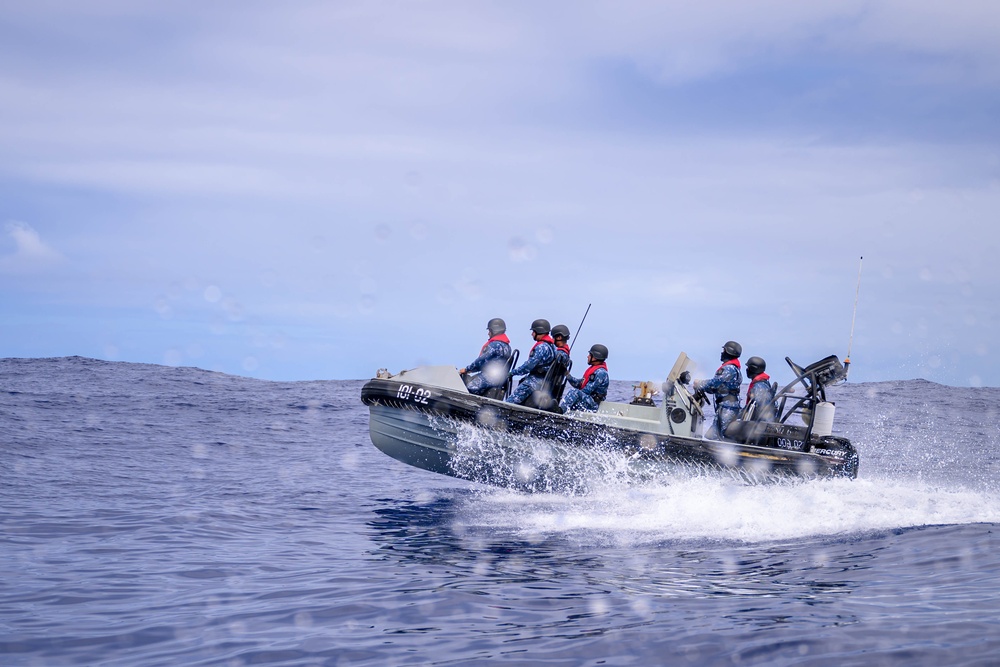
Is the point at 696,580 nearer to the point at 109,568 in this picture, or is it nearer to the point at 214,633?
the point at 214,633

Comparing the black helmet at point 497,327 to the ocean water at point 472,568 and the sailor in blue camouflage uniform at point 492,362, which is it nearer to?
the sailor in blue camouflage uniform at point 492,362

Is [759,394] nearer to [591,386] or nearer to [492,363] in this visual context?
[591,386]

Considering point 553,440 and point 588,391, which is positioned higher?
point 588,391

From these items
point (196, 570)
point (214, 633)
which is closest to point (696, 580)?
Result: point (214, 633)

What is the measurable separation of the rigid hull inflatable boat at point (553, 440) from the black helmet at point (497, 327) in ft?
3.48

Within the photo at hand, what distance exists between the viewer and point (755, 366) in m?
→ 14.5

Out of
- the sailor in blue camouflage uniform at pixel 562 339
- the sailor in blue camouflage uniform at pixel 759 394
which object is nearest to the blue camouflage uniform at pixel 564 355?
the sailor in blue camouflage uniform at pixel 562 339

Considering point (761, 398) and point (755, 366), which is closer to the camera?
point (761, 398)

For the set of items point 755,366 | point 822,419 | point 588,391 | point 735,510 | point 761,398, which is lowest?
point 735,510

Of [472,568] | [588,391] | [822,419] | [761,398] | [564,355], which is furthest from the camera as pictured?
[761,398]

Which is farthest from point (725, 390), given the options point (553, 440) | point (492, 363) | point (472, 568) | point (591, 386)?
point (472, 568)

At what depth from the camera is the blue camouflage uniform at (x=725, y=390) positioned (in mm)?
14422

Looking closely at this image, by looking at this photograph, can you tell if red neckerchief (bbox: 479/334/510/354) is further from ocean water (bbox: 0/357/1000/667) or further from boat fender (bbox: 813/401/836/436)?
boat fender (bbox: 813/401/836/436)

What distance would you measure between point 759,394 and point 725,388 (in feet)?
1.94
